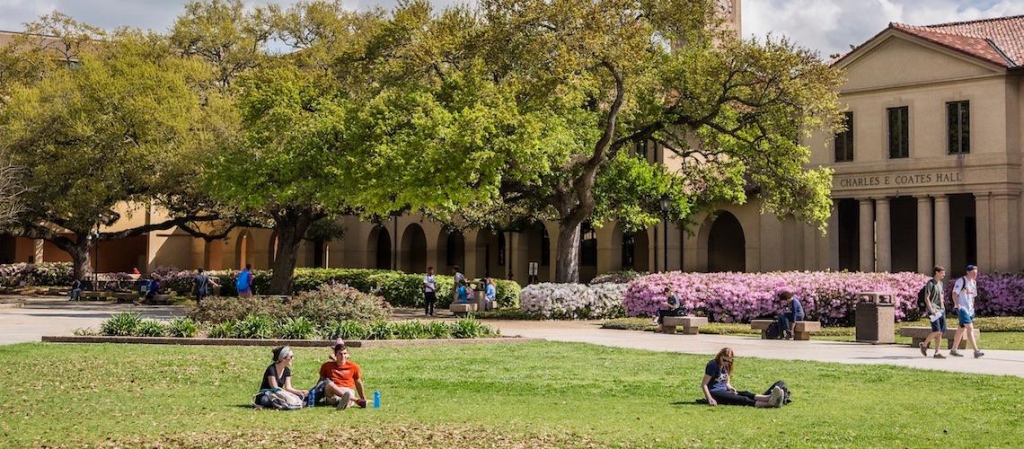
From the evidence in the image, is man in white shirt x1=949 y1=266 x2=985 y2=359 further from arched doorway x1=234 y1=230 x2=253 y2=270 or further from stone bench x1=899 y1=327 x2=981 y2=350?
arched doorway x1=234 y1=230 x2=253 y2=270

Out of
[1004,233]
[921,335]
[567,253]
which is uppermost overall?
[1004,233]

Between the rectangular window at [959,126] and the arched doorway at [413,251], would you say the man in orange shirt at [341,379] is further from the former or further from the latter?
the arched doorway at [413,251]

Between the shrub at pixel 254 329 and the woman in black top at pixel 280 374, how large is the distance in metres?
9.47

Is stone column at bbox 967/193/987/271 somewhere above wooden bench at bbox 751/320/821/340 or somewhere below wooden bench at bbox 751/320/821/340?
above

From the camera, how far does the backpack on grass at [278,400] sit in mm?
14359

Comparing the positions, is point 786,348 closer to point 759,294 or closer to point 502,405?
point 759,294

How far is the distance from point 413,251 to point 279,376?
49.3 meters

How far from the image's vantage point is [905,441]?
38.7ft

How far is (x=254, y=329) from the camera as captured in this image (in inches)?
953

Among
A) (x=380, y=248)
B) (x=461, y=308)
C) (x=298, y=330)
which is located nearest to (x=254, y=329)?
(x=298, y=330)

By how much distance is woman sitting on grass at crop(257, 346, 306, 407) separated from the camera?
47.6 ft

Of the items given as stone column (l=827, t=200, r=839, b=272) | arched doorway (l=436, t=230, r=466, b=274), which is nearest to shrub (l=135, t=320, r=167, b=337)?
stone column (l=827, t=200, r=839, b=272)

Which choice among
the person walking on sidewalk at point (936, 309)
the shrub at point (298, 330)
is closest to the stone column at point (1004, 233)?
the person walking on sidewalk at point (936, 309)

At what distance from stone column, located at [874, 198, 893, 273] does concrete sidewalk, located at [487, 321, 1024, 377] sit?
14523mm
